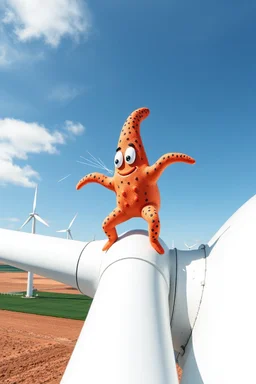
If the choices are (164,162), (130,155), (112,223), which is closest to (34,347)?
(112,223)

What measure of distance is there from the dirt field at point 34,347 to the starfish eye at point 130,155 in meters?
9.27

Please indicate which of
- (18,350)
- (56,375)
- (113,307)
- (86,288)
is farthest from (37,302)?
(113,307)

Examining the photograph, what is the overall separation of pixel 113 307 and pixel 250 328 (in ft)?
4.41

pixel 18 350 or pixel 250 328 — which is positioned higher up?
pixel 18 350

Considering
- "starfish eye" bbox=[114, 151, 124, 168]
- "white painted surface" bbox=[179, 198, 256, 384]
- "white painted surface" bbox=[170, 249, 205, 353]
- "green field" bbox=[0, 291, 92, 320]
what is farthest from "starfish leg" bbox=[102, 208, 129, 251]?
"green field" bbox=[0, 291, 92, 320]

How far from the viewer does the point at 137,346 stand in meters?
2.79

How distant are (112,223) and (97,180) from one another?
808mm

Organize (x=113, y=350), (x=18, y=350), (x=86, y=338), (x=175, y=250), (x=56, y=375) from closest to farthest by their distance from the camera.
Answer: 1. (x=113, y=350)
2. (x=86, y=338)
3. (x=175, y=250)
4. (x=56, y=375)
5. (x=18, y=350)

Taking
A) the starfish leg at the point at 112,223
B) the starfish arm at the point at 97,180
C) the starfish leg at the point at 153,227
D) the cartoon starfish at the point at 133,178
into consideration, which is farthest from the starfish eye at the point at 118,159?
the starfish leg at the point at 153,227

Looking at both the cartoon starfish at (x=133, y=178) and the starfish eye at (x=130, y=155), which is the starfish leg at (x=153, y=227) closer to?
the cartoon starfish at (x=133, y=178)

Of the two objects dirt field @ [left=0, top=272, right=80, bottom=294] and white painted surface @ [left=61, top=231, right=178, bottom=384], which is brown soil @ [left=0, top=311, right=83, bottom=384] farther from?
dirt field @ [left=0, top=272, right=80, bottom=294]

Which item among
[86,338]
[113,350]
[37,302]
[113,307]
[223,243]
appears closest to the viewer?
[113,350]

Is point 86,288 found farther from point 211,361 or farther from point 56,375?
point 56,375

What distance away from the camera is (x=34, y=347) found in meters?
14.5
